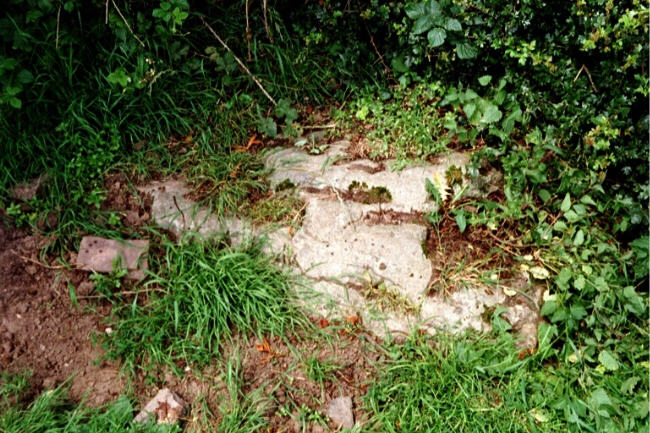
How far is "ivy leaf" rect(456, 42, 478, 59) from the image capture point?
10.5ft

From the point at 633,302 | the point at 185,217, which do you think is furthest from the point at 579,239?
the point at 185,217

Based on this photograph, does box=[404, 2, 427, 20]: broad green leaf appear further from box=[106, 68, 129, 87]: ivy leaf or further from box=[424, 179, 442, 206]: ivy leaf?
box=[106, 68, 129, 87]: ivy leaf

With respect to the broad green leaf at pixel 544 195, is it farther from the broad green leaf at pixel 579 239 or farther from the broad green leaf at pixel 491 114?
the broad green leaf at pixel 491 114

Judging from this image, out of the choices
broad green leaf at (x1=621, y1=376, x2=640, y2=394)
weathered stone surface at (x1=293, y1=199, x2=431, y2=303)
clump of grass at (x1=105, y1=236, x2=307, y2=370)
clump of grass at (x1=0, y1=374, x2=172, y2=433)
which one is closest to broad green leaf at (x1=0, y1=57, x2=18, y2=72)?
clump of grass at (x1=105, y1=236, x2=307, y2=370)

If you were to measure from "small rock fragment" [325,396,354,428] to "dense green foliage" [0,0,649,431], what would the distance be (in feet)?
0.42

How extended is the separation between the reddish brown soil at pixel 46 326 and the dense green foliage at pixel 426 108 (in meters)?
0.24

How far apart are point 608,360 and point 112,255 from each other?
101 inches

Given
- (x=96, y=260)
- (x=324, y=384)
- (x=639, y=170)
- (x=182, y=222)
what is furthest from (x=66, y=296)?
(x=639, y=170)

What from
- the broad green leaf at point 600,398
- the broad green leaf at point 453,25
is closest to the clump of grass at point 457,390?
the broad green leaf at point 600,398

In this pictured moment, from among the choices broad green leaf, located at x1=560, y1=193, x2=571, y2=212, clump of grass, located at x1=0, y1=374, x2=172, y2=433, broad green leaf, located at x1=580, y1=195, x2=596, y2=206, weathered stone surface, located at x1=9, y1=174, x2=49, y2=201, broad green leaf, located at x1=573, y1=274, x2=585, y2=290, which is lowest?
clump of grass, located at x1=0, y1=374, x2=172, y2=433

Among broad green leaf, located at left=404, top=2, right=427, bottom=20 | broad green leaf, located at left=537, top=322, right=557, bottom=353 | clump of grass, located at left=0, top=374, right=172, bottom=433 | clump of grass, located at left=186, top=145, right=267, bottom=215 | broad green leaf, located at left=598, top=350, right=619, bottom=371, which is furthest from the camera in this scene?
clump of grass, located at left=186, top=145, right=267, bottom=215

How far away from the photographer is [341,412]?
2.68 meters

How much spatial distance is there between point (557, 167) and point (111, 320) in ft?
8.18

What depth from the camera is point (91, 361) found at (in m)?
2.87
